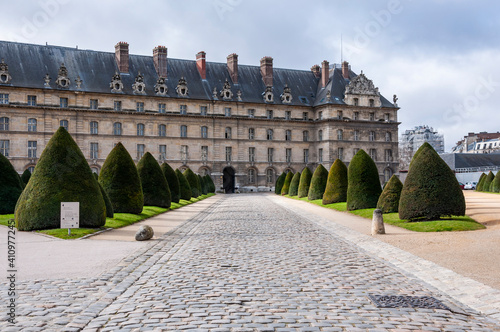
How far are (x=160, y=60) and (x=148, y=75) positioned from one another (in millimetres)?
2397

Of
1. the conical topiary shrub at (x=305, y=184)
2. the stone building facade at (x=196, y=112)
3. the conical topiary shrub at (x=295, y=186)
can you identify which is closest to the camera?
the conical topiary shrub at (x=305, y=184)

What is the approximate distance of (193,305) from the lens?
5.86 m

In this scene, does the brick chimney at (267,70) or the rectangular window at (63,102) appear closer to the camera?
the rectangular window at (63,102)

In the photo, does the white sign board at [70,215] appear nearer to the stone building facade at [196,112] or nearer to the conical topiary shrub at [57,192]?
the conical topiary shrub at [57,192]

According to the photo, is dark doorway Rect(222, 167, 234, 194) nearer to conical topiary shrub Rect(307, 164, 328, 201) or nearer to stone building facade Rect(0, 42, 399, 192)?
stone building facade Rect(0, 42, 399, 192)

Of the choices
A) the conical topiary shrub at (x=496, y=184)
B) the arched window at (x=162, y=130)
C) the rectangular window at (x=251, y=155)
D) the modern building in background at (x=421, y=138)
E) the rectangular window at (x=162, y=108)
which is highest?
the modern building in background at (x=421, y=138)

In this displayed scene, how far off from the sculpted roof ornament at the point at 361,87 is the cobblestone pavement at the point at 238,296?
170 feet

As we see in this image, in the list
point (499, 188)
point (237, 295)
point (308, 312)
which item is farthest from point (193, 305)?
point (499, 188)

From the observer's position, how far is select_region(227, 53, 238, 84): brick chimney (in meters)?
59.8

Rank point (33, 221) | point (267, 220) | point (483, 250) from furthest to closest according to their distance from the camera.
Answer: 1. point (267, 220)
2. point (33, 221)
3. point (483, 250)

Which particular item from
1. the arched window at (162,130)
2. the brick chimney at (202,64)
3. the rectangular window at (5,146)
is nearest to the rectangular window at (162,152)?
the arched window at (162,130)

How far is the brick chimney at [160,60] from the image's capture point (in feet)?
185

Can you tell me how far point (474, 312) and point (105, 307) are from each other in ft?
14.3

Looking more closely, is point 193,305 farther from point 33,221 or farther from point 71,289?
point 33,221
